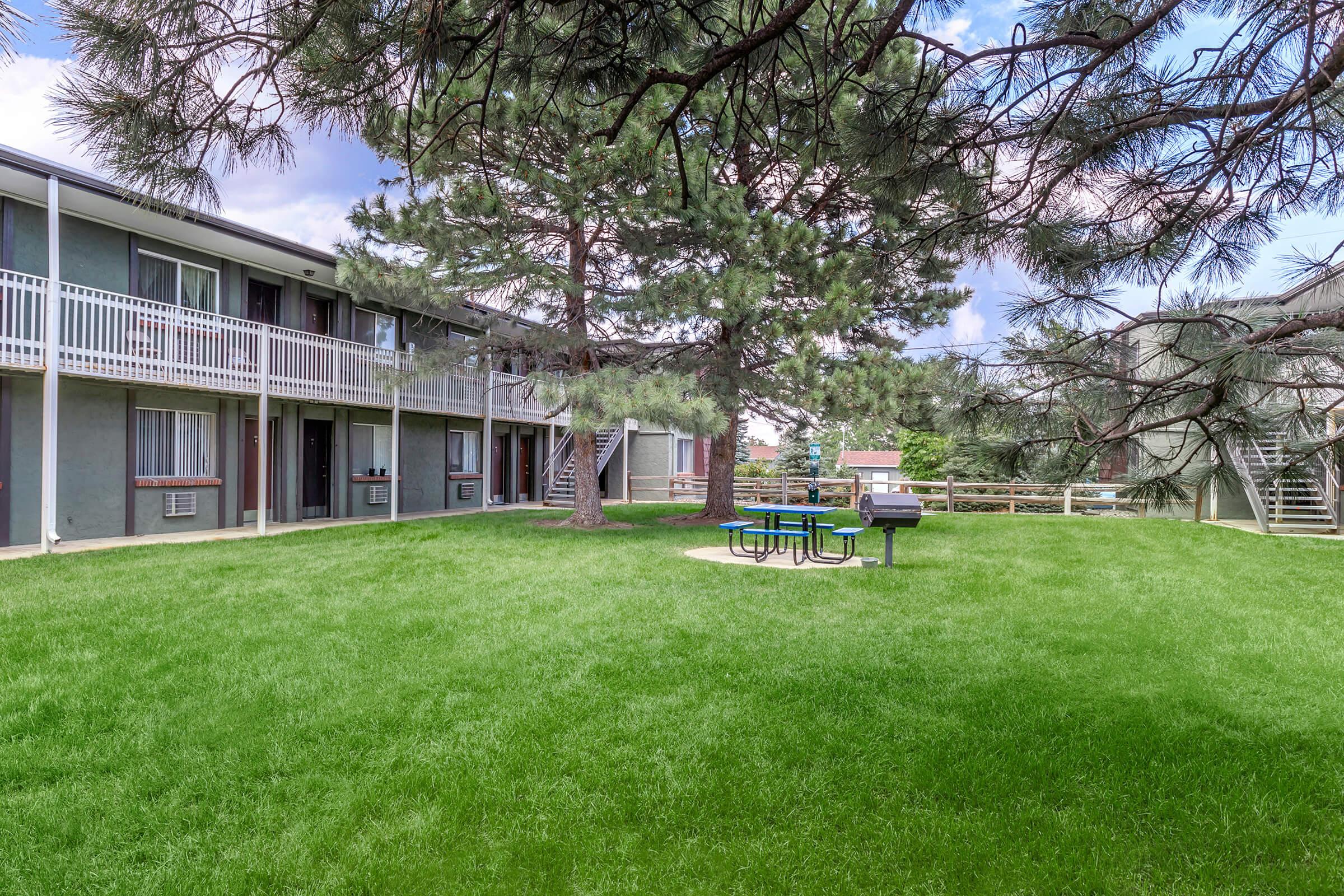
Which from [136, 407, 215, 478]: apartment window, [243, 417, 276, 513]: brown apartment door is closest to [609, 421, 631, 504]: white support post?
[243, 417, 276, 513]: brown apartment door

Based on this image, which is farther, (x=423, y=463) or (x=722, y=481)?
(x=423, y=463)

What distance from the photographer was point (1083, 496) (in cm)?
1720

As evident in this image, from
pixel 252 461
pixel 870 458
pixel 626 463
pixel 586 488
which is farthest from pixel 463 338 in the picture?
pixel 870 458

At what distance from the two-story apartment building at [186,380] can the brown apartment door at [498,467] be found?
330 cm

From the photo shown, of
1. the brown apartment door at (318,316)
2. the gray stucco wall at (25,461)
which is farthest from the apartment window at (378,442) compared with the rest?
the gray stucco wall at (25,461)

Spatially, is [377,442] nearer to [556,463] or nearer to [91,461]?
[91,461]

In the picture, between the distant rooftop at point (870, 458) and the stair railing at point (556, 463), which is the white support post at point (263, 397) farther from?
the distant rooftop at point (870, 458)

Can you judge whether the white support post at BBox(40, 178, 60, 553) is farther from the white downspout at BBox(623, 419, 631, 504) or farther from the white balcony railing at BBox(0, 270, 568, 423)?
the white downspout at BBox(623, 419, 631, 504)

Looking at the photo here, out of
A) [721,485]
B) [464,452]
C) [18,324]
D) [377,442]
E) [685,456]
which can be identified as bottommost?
[721,485]

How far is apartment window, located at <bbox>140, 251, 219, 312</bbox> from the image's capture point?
12.1 metres

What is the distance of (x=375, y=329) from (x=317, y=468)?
349 cm

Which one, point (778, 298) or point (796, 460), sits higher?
point (778, 298)

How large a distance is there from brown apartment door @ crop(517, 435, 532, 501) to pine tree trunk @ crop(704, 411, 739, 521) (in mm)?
7801

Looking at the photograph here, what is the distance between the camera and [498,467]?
21500 millimetres
